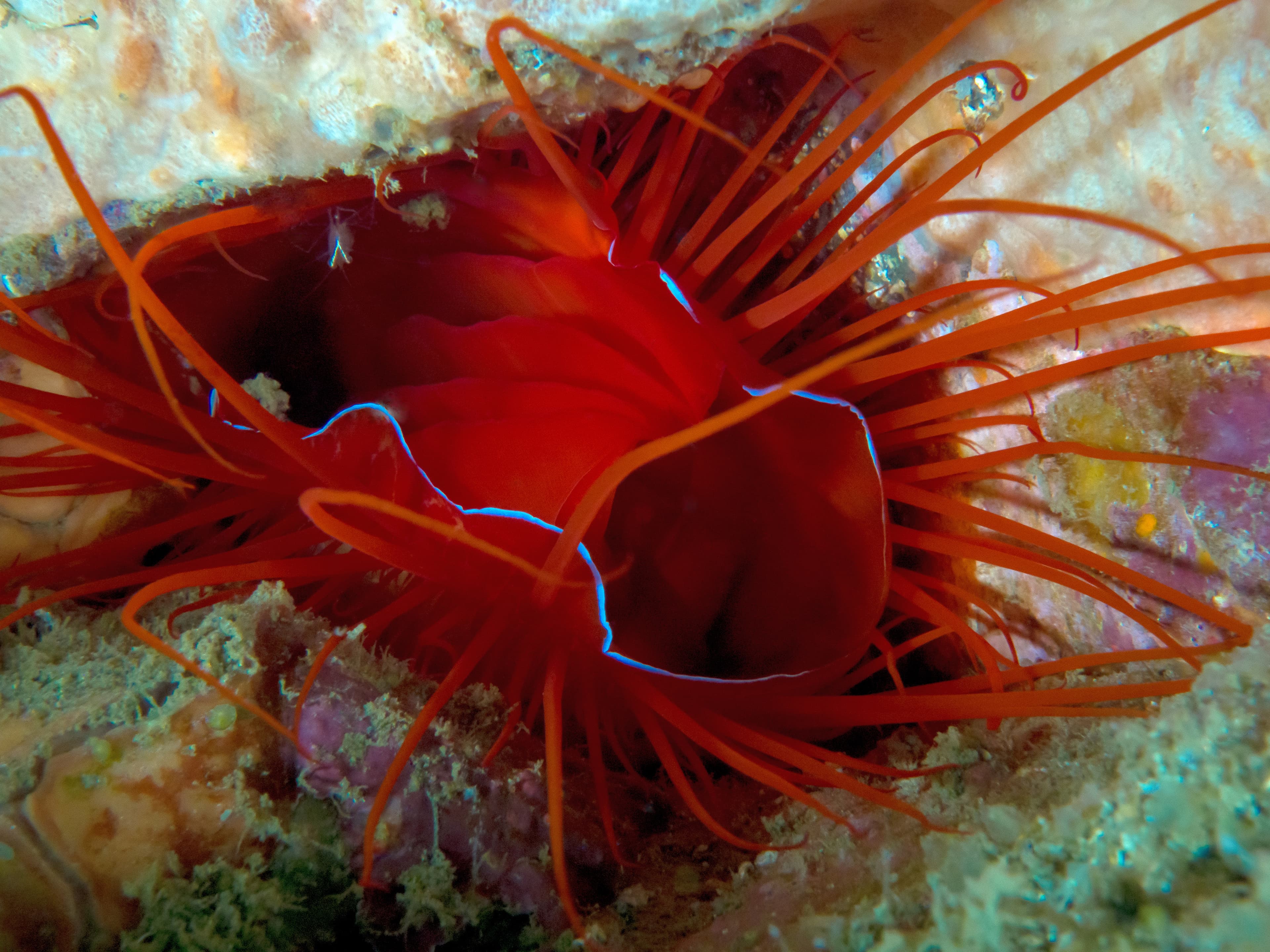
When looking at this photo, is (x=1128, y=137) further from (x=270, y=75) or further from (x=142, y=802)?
(x=142, y=802)

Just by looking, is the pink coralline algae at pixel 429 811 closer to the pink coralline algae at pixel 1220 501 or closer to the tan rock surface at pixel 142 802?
the tan rock surface at pixel 142 802

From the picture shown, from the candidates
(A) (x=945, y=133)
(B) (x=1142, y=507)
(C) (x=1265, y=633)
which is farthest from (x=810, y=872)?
(A) (x=945, y=133)

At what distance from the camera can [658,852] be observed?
1473 mm

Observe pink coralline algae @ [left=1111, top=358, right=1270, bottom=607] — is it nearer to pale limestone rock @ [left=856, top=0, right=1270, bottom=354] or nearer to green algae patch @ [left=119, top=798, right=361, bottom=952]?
pale limestone rock @ [left=856, top=0, right=1270, bottom=354]

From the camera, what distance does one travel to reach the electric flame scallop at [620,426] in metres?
1.36

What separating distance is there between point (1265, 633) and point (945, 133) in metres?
0.97

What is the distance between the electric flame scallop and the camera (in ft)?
4.45

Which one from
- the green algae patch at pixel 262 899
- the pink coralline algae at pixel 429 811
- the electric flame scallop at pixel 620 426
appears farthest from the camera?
the electric flame scallop at pixel 620 426

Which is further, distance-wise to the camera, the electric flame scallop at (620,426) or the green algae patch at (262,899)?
the electric flame scallop at (620,426)

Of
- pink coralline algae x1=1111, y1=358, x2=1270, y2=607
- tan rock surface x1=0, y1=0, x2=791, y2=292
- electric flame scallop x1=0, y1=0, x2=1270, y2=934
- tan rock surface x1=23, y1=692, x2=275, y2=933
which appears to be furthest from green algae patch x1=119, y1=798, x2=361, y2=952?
pink coralline algae x1=1111, y1=358, x2=1270, y2=607

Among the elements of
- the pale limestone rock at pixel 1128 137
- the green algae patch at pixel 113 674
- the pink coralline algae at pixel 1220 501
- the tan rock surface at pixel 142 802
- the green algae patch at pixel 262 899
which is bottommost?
the green algae patch at pixel 262 899

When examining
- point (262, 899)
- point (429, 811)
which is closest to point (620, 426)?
point (429, 811)

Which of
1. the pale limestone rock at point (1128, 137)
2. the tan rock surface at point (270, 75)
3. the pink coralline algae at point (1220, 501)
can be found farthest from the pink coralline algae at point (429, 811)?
the pale limestone rock at point (1128, 137)

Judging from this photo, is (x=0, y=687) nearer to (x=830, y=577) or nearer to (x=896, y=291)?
(x=830, y=577)
